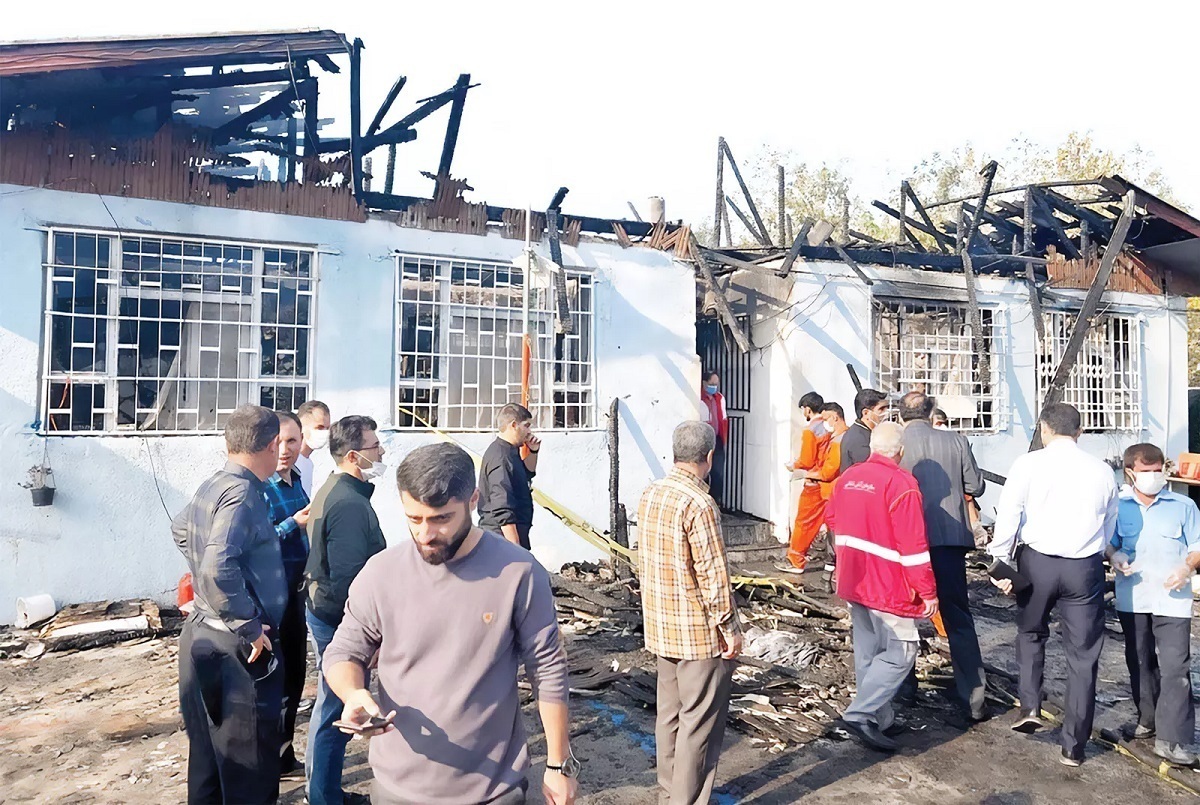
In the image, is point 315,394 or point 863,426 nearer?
point 863,426

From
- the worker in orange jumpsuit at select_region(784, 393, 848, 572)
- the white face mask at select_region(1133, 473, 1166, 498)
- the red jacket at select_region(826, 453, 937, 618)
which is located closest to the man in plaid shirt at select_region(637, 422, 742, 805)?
the red jacket at select_region(826, 453, 937, 618)

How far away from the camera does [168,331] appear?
734cm

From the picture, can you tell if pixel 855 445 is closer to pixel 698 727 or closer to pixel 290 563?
pixel 698 727

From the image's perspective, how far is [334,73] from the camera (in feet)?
25.2

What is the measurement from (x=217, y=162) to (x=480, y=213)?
2.53 m

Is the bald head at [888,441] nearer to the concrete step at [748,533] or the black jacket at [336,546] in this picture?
the black jacket at [336,546]

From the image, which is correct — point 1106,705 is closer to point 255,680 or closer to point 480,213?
point 255,680

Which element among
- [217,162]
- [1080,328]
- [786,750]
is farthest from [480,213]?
[1080,328]

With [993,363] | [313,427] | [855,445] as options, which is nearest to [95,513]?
[313,427]

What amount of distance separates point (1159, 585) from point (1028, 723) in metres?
1.08

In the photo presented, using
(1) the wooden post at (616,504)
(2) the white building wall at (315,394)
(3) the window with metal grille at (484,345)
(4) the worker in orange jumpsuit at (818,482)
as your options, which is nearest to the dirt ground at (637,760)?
(2) the white building wall at (315,394)

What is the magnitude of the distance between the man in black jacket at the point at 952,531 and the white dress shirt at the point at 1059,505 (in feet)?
1.78

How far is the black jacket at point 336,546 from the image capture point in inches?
145

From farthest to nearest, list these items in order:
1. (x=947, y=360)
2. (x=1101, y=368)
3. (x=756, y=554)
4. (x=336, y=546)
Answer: (x=1101, y=368), (x=947, y=360), (x=756, y=554), (x=336, y=546)
